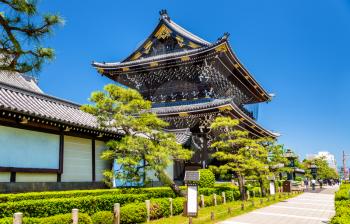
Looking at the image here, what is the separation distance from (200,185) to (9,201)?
45.9 ft

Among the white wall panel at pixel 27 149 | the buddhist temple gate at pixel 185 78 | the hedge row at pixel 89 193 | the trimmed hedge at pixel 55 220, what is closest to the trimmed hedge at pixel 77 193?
the hedge row at pixel 89 193

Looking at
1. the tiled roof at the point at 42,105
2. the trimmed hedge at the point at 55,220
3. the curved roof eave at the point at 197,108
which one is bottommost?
the trimmed hedge at the point at 55,220

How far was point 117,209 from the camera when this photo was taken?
12.8 metres

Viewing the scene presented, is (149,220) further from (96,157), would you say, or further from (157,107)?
(157,107)

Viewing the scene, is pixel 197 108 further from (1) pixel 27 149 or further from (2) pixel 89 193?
(1) pixel 27 149

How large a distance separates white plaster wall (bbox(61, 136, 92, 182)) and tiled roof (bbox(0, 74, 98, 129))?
42.3 inches

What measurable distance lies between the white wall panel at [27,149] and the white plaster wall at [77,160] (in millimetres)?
780

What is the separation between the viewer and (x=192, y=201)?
13.9 meters

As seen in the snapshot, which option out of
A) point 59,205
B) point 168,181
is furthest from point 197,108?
point 59,205

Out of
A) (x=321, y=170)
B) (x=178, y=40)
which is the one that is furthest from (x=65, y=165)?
(x=321, y=170)

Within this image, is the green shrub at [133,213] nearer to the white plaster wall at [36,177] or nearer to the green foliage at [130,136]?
the green foliage at [130,136]

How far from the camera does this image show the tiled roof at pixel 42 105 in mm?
15344

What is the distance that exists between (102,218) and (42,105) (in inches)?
A: 319

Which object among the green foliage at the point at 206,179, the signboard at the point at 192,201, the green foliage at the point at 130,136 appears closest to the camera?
the signboard at the point at 192,201
